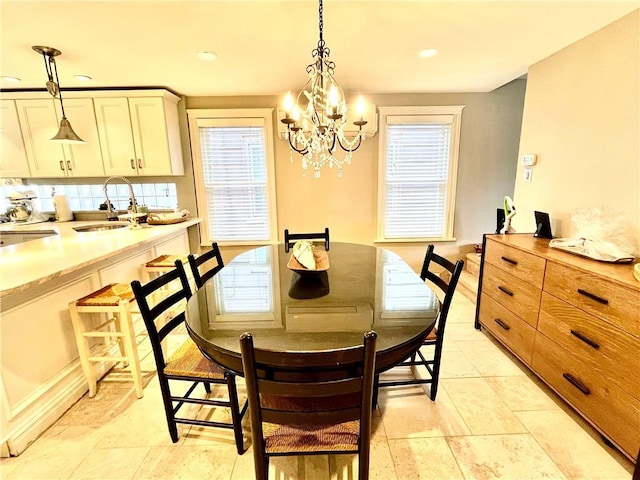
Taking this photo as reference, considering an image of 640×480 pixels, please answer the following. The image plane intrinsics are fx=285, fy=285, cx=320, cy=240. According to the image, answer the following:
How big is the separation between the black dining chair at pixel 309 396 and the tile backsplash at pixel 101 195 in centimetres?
337

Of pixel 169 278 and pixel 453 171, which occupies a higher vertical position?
pixel 453 171

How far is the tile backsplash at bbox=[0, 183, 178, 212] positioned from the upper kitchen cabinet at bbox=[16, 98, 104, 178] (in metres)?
0.37

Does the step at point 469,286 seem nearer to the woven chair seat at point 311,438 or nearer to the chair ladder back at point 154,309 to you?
the woven chair seat at point 311,438

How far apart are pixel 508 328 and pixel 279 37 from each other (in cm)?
282

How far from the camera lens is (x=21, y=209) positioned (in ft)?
11.0

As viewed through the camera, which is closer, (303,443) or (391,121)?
(303,443)

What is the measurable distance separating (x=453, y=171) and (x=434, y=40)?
73.2 inches

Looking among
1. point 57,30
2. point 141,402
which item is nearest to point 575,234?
point 141,402

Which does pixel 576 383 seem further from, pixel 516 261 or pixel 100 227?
pixel 100 227

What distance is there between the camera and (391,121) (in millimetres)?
3547

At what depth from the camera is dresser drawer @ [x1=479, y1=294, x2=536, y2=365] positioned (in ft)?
6.77

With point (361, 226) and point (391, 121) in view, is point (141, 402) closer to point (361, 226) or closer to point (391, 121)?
point (361, 226)

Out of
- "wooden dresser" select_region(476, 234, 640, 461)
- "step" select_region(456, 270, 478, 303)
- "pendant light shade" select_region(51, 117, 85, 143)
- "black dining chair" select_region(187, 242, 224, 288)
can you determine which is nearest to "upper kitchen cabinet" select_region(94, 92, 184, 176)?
"pendant light shade" select_region(51, 117, 85, 143)

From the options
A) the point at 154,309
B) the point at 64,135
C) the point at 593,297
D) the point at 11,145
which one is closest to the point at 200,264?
the point at 154,309
